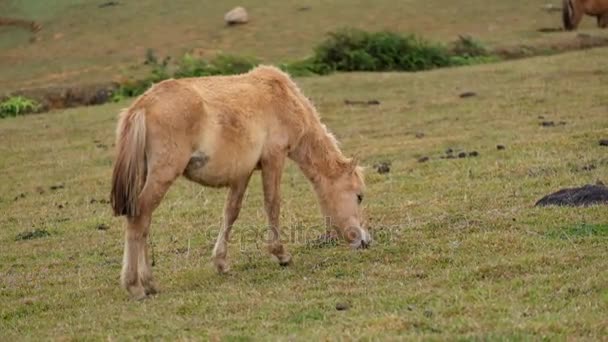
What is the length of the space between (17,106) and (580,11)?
60.9 feet

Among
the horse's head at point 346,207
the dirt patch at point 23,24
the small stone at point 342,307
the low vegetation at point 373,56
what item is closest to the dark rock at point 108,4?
the dirt patch at point 23,24

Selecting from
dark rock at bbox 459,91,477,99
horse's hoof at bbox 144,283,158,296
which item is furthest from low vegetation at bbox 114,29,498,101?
horse's hoof at bbox 144,283,158,296

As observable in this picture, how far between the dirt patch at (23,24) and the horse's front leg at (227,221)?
96.2 ft

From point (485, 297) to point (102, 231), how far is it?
696 cm

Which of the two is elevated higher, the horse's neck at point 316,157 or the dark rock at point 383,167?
the horse's neck at point 316,157

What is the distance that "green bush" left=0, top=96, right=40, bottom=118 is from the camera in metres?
27.3

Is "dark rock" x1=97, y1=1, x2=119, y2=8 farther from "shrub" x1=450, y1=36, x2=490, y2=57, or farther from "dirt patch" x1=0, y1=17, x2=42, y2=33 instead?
"shrub" x1=450, y1=36, x2=490, y2=57

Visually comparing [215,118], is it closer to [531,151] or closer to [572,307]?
[572,307]

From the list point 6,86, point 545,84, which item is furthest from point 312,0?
point 545,84

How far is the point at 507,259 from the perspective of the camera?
362 inches

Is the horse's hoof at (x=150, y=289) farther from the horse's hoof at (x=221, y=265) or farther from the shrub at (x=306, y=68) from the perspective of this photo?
the shrub at (x=306, y=68)

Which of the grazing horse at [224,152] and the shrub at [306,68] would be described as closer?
the grazing horse at [224,152]

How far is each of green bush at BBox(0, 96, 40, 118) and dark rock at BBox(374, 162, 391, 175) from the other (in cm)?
1380

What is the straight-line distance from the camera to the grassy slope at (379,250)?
7.74m
